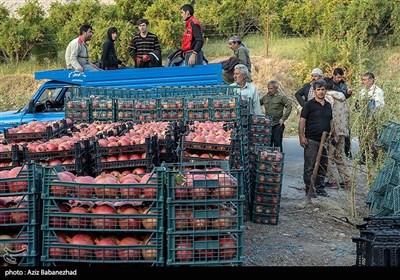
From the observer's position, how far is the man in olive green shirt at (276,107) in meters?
12.5

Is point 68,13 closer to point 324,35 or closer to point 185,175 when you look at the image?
point 324,35

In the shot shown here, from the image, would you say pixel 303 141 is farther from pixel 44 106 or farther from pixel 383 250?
pixel 383 250

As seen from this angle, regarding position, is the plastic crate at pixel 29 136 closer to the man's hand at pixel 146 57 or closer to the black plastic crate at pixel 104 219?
the black plastic crate at pixel 104 219

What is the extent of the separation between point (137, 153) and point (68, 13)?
21628 millimetres

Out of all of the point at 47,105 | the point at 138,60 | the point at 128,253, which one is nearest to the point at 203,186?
the point at 128,253

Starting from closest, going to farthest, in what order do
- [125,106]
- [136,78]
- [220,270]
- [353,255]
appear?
1. [220,270]
2. [353,255]
3. [125,106]
4. [136,78]

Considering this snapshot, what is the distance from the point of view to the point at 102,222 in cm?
550

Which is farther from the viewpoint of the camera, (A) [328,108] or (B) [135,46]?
(B) [135,46]

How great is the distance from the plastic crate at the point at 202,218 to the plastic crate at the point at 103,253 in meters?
0.16

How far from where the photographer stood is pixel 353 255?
8.47 meters

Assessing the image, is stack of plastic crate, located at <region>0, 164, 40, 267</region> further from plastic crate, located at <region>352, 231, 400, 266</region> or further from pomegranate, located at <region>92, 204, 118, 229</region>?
plastic crate, located at <region>352, 231, 400, 266</region>

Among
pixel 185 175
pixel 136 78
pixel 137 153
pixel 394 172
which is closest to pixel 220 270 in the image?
pixel 185 175

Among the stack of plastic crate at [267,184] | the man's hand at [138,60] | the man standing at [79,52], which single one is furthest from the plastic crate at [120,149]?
the man's hand at [138,60]

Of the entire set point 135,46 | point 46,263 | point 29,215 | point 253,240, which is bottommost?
point 253,240
